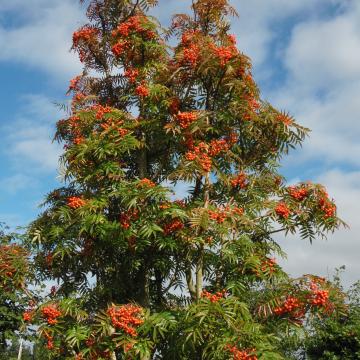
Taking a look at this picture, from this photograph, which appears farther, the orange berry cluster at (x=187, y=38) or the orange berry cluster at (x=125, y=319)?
the orange berry cluster at (x=187, y=38)

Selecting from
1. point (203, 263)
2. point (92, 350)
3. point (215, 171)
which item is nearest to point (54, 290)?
point (92, 350)

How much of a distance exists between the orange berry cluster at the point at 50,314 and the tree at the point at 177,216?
0.04ft

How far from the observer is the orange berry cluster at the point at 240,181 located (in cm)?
695

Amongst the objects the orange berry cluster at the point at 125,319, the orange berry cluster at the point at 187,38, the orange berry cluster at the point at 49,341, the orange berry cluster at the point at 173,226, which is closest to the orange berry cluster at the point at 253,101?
the orange berry cluster at the point at 187,38

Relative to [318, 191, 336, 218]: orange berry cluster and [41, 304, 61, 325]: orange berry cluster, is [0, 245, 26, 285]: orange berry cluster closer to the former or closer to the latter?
[41, 304, 61, 325]: orange berry cluster

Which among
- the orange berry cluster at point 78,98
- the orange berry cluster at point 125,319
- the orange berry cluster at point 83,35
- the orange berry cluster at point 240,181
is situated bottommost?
the orange berry cluster at point 125,319

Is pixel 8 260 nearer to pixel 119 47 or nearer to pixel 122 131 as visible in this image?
pixel 122 131

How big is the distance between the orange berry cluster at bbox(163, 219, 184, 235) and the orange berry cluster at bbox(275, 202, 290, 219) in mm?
1245

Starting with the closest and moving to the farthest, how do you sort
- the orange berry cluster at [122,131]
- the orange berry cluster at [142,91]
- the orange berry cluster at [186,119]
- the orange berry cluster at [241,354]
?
the orange berry cluster at [241,354]
the orange berry cluster at [186,119]
the orange berry cluster at [122,131]
the orange berry cluster at [142,91]

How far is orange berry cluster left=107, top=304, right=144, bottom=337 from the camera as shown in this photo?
5.70 metres

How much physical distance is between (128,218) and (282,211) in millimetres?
1927

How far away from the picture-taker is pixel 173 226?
6.26 meters

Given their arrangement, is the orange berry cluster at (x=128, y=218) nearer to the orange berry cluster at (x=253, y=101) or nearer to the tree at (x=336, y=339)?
the orange berry cluster at (x=253, y=101)

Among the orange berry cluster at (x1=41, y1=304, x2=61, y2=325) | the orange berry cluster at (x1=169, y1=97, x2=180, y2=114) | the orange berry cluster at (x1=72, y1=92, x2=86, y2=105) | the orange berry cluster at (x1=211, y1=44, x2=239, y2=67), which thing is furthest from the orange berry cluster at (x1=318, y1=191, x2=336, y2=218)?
the orange berry cluster at (x1=72, y1=92, x2=86, y2=105)
